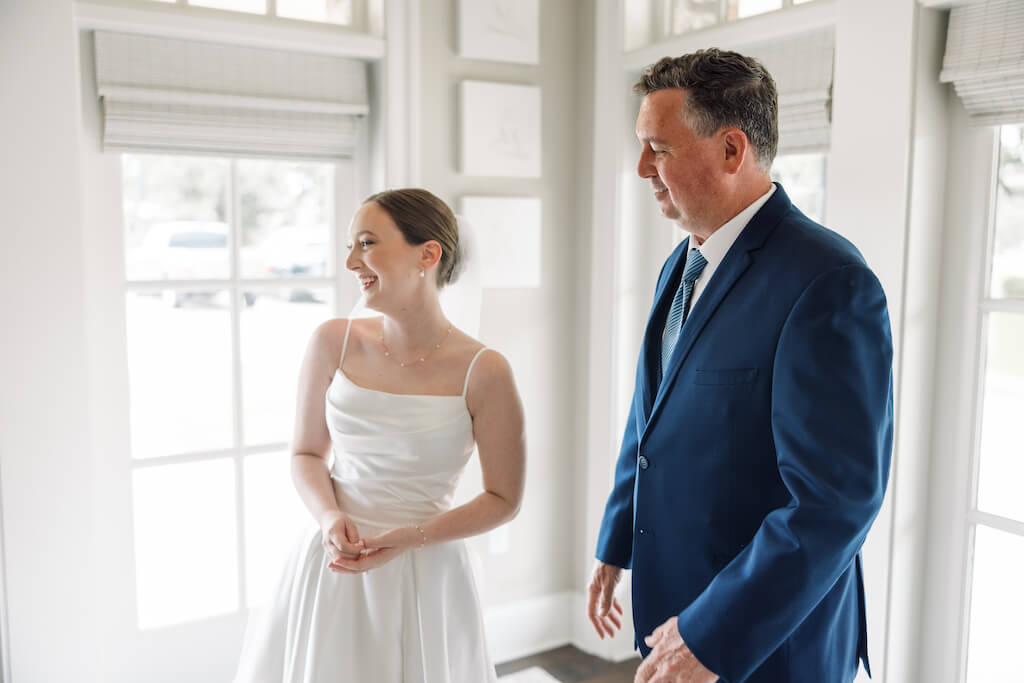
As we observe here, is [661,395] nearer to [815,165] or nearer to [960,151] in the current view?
[960,151]

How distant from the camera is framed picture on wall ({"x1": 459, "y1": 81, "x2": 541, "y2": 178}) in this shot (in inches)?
114

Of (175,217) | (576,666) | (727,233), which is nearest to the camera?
(727,233)

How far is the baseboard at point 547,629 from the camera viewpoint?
10.4 ft

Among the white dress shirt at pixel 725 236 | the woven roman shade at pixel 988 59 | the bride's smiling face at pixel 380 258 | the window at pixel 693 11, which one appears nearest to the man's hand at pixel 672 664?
the white dress shirt at pixel 725 236

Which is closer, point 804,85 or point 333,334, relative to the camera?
point 333,334

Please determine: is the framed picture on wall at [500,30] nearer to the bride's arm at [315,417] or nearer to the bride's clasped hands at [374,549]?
the bride's arm at [315,417]

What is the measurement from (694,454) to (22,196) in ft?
6.16

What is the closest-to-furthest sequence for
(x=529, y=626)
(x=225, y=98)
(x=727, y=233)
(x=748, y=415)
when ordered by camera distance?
(x=748, y=415) → (x=727, y=233) → (x=225, y=98) → (x=529, y=626)

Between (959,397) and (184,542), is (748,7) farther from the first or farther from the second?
(184,542)

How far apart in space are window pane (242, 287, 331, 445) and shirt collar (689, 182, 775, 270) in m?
1.73

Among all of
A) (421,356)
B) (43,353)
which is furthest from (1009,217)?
(43,353)

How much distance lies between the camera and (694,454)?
54.4 inches

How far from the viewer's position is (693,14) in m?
2.84

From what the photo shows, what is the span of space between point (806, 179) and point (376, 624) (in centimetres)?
175
